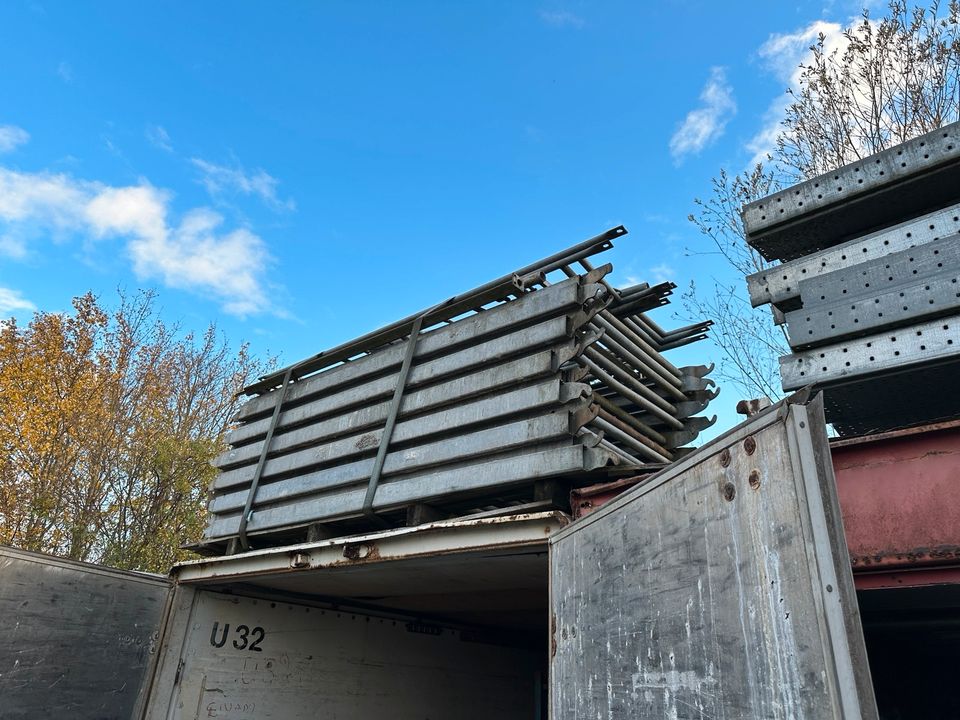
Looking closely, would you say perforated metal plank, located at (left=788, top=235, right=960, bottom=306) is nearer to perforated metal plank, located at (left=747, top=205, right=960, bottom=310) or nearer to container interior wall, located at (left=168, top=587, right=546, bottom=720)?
perforated metal plank, located at (left=747, top=205, right=960, bottom=310)

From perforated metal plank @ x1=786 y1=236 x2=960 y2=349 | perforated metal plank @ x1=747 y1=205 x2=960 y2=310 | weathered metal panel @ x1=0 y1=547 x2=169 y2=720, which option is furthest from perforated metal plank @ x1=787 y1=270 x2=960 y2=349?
weathered metal panel @ x1=0 y1=547 x2=169 y2=720

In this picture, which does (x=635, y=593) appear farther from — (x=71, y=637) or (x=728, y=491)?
(x=71, y=637)

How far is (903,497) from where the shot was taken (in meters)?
2.33

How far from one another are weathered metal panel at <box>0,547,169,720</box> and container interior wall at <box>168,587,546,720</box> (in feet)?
1.51

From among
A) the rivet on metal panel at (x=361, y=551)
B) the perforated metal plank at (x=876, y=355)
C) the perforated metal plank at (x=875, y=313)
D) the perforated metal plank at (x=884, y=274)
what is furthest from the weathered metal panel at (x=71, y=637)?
the perforated metal plank at (x=884, y=274)

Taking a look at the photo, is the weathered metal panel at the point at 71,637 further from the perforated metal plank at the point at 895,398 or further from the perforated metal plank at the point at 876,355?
the perforated metal plank at the point at 895,398

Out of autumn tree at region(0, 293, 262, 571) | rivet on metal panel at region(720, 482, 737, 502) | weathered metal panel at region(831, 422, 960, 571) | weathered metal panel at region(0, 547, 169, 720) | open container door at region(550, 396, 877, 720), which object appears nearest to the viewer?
open container door at region(550, 396, 877, 720)

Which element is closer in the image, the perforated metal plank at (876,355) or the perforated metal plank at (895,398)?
the perforated metal plank at (876,355)

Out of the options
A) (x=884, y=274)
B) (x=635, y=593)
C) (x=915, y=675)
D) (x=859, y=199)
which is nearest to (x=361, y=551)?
(x=635, y=593)

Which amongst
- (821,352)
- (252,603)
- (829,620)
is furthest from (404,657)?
(829,620)

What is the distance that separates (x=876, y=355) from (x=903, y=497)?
2.51 ft

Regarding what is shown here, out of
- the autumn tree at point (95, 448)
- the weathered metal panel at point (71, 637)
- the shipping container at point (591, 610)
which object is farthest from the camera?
the autumn tree at point (95, 448)

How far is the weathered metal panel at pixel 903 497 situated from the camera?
87.4 inches

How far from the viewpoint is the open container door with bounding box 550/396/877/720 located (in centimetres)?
152
